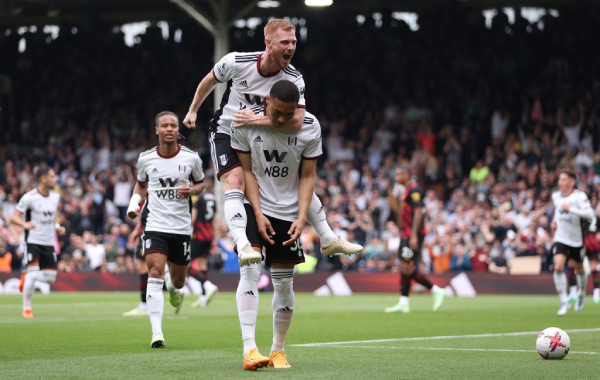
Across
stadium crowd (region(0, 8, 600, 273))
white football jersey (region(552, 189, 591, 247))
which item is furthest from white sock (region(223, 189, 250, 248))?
stadium crowd (region(0, 8, 600, 273))

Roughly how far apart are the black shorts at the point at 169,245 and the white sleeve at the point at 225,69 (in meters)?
2.96

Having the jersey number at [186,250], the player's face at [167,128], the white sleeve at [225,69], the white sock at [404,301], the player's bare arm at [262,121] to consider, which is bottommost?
the white sock at [404,301]

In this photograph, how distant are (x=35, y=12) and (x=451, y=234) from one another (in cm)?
1978

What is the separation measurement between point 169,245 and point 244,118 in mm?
3498

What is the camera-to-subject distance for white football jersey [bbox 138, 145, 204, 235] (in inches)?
390

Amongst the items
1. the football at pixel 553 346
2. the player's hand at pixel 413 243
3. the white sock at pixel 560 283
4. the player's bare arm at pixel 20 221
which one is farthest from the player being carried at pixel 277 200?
the white sock at pixel 560 283

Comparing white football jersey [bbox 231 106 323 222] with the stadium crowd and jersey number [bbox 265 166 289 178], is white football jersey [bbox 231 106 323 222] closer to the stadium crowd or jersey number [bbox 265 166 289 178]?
jersey number [bbox 265 166 289 178]

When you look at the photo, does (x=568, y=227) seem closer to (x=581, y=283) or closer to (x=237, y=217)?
(x=581, y=283)

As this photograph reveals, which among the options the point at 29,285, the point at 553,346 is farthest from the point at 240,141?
the point at 29,285

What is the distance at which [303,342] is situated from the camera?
30.4 feet

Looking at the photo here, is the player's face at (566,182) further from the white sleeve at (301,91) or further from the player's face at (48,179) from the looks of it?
the white sleeve at (301,91)

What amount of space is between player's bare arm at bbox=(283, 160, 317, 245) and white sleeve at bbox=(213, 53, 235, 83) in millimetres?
918

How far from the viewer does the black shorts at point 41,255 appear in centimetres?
1396

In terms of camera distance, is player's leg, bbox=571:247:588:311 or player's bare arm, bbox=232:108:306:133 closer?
player's bare arm, bbox=232:108:306:133
